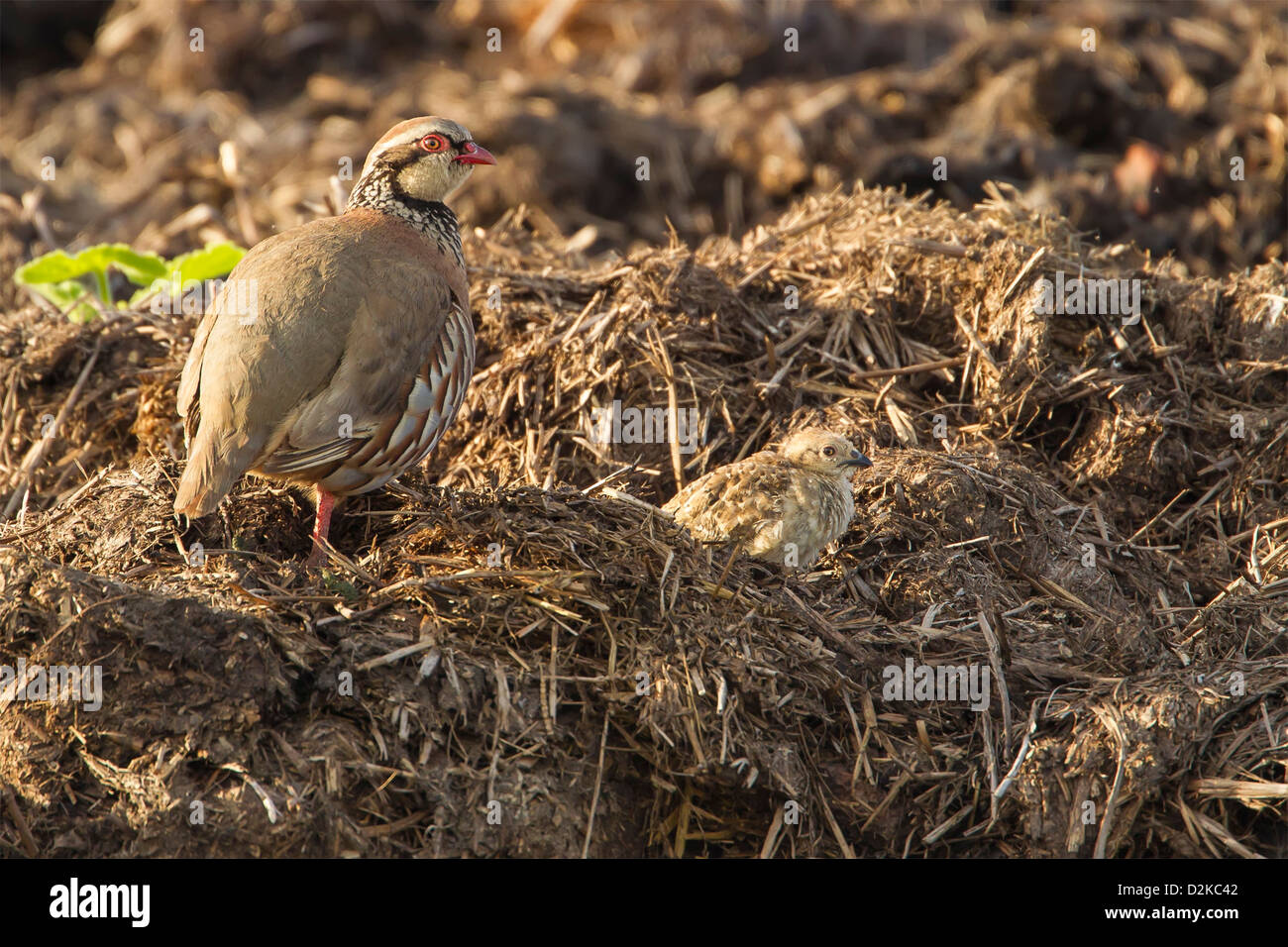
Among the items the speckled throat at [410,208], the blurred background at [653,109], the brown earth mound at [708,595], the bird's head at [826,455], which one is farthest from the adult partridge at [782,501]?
the blurred background at [653,109]

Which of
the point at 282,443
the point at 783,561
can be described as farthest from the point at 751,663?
the point at 282,443

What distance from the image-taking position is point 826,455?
568 centimetres

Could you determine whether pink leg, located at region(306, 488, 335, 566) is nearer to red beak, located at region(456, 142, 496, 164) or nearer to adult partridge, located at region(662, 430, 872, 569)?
adult partridge, located at region(662, 430, 872, 569)

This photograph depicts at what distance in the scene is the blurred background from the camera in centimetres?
953

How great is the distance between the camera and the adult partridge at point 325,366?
16.3 ft

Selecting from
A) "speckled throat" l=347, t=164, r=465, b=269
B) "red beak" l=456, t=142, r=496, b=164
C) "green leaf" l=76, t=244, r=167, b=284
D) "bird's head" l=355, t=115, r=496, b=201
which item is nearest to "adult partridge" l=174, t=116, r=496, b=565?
"speckled throat" l=347, t=164, r=465, b=269

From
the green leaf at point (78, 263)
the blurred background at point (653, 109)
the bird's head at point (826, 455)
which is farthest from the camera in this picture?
the blurred background at point (653, 109)

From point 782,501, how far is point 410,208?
200 cm

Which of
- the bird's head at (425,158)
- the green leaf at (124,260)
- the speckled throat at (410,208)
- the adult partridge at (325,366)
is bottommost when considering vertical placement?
the green leaf at (124,260)

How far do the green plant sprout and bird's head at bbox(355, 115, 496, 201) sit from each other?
47.1 inches

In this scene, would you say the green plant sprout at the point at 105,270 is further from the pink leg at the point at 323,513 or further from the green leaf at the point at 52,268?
the pink leg at the point at 323,513

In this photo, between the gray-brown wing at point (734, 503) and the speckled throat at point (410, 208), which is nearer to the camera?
the gray-brown wing at point (734, 503)

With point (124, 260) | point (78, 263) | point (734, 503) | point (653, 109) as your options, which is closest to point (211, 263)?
point (124, 260)

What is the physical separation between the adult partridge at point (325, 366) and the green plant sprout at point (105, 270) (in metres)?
1.51
